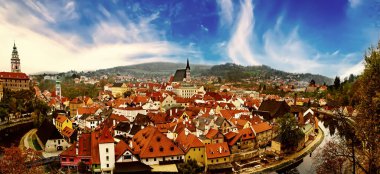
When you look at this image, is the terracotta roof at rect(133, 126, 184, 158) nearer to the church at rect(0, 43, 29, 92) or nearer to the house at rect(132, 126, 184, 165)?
the house at rect(132, 126, 184, 165)

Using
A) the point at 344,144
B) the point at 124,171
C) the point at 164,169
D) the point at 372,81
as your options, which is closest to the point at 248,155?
the point at 164,169

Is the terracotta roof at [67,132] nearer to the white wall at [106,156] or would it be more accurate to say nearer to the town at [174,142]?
the town at [174,142]

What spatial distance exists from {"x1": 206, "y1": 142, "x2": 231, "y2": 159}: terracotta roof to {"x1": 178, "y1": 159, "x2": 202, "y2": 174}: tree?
6.20 feet

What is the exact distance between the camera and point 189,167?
67.7 feet

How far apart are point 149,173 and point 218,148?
642cm

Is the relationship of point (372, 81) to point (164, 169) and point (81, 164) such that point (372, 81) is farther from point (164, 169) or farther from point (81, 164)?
point (81, 164)

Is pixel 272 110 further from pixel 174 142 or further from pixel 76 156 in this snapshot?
pixel 76 156

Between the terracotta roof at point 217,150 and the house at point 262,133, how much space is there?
6.61 meters

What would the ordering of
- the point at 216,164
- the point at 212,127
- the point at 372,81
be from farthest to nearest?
the point at 212,127 < the point at 216,164 < the point at 372,81

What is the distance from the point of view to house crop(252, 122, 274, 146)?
97.6 ft

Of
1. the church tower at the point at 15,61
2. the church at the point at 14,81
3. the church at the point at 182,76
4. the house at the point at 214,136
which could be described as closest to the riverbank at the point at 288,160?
the house at the point at 214,136

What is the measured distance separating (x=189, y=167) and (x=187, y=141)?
12.3 feet

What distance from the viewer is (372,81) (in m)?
Result: 11.6

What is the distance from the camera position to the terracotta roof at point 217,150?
76.2 ft
